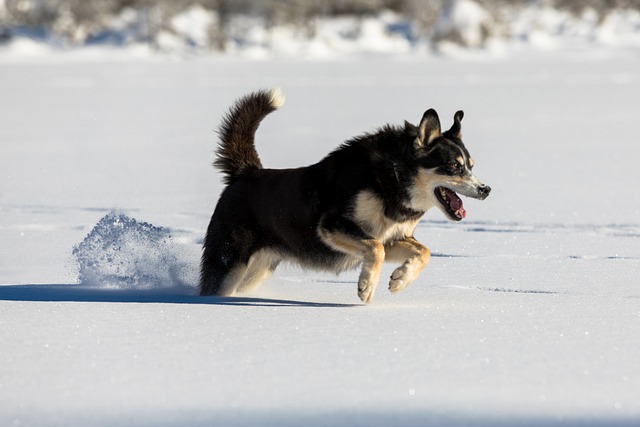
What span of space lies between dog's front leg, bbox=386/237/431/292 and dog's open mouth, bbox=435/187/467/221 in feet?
0.63

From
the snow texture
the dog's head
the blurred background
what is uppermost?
the dog's head

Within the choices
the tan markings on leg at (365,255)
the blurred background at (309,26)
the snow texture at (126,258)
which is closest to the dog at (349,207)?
the tan markings on leg at (365,255)

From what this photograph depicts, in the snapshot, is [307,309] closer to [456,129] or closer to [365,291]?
[365,291]

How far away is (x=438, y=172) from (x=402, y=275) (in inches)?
18.9

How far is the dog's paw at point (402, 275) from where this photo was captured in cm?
436

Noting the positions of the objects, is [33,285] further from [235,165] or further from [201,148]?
[201,148]

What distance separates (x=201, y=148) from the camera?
11430mm

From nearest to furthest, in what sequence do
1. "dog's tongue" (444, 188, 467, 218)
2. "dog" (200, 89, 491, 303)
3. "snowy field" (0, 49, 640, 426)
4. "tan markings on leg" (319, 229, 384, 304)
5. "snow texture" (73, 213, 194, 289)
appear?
"snowy field" (0, 49, 640, 426) < "tan markings on leg" (319, 229, 384, 304) < "dog" (200, 89, 491, 303) < "dog's tongue" (444, 188, 467, 218) < "snow texture" (73, 213, 194, 289)

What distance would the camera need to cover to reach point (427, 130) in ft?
14.9

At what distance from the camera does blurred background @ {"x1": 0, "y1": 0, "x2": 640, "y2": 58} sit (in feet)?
101

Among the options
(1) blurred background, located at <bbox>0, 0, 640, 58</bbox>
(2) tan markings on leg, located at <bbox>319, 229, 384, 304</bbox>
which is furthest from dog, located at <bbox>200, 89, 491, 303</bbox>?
(1) blurred background, located at <bbox>0, 0, 640, 58</bbox>

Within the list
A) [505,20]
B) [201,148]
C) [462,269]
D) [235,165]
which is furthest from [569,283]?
[505,20]

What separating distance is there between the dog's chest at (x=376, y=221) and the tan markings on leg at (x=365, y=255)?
0.10 m

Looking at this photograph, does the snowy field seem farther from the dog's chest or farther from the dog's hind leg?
the dog's chest
